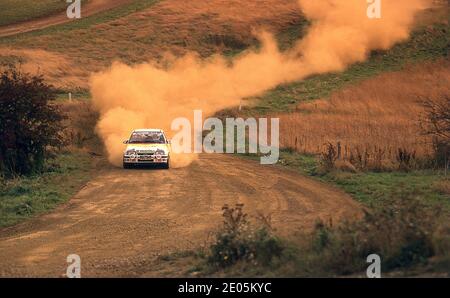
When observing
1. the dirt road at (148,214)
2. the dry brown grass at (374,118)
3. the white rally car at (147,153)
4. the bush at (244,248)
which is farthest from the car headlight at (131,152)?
the bush at (244,248)

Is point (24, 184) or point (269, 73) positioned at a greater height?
point (269, 73)

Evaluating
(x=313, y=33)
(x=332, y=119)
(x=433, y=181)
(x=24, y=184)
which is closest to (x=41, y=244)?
(x=24, y=184)

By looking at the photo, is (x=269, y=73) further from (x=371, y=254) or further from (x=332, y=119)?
(x=371, y=254)

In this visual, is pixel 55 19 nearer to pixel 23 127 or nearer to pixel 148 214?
pixel 23 127

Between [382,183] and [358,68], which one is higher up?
[358,68]

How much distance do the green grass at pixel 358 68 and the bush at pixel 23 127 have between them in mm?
20276

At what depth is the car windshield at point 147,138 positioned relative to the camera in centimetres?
3644

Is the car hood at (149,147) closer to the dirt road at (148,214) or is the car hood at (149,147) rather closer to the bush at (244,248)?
the dirt road at (148,214)

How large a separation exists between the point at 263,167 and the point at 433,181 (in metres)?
8.23

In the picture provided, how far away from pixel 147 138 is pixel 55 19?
41.6m

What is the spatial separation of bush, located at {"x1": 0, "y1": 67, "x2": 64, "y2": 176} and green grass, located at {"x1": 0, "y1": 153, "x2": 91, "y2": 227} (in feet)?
2.65

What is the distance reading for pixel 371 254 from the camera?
1564 centimetres

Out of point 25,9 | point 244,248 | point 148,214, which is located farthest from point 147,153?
point 25,9

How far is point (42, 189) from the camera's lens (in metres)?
29.8
